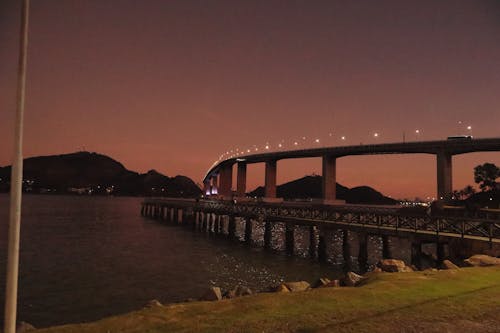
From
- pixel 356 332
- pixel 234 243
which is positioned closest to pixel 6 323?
pixel 356 332

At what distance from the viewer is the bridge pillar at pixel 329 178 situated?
312 feet

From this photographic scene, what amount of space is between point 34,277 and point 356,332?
86.8ft

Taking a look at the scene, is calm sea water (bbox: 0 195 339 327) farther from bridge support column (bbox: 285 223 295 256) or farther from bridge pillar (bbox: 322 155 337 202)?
bridge pillar (bbox: 322 155 337 202)

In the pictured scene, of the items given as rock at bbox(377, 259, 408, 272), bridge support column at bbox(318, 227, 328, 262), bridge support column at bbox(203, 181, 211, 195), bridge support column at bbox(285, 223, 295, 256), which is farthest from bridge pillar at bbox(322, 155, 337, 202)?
bridge support column at bbox(203, 181, 211, 195)

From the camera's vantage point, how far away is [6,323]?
695 centimetres

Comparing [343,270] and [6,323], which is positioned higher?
[6,323]

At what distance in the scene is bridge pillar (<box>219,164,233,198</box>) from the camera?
142625 mm

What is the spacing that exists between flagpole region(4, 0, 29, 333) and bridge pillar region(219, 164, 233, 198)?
13444 centimetres

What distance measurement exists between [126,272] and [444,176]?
6049cm

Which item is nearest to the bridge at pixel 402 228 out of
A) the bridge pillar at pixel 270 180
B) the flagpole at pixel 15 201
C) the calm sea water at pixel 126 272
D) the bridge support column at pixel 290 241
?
the bridge support column at pixel 290 241

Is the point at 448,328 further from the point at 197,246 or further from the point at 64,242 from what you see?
the point at 64,242

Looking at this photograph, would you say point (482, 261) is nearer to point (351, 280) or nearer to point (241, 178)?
point (351, 280)

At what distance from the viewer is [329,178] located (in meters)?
96.2

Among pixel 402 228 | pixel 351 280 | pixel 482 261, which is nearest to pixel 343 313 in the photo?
pixel 351 280
